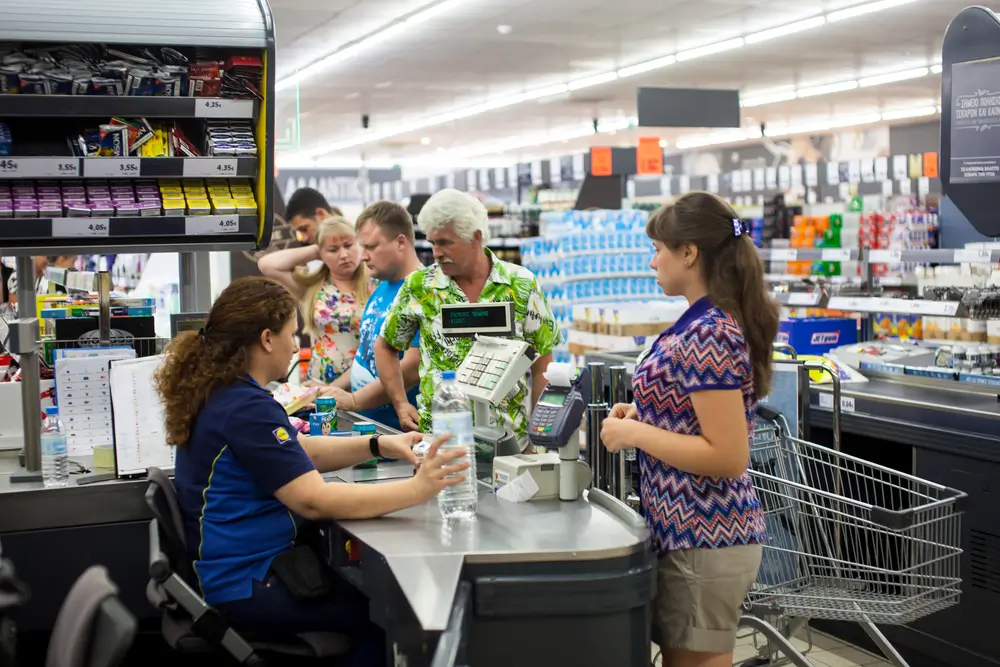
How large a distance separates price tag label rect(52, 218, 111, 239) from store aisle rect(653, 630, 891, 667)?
2595mm

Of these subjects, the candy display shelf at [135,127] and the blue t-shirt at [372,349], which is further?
the blue t-shirt at [372,349]

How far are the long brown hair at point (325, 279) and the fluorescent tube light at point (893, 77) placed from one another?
14085 mm

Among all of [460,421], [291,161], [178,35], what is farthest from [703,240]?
[291,161]

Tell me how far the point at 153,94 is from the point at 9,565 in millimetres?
1678

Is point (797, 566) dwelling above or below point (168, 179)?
below

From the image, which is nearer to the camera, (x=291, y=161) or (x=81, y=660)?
(x=81, y=660)

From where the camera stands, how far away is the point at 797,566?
3086 mm

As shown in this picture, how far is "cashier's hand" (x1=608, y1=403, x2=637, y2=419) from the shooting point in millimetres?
2709

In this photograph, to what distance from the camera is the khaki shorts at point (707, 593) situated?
2.42m

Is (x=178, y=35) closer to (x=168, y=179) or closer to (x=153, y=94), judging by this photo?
(x=153, y=94)

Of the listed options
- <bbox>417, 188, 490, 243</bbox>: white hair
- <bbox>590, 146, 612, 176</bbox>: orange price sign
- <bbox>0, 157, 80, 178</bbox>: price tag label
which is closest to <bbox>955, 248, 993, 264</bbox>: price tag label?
<bbox>417, 188, 490, 243</bbox>: white hair

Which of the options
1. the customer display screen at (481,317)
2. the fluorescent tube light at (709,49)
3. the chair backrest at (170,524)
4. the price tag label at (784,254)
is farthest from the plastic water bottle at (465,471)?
the fluorescent tube light at (709,49)

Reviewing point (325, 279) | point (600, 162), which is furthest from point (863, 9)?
point (325, 279)

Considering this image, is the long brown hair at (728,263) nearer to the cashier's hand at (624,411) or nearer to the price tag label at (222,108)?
the cashier's hand at (624,411)
